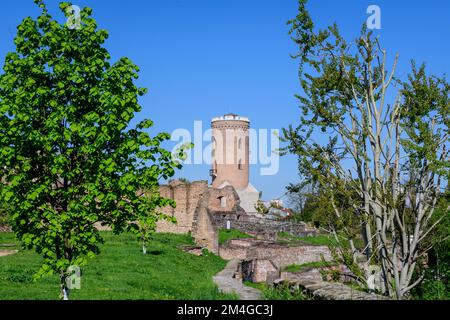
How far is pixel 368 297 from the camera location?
→ 389 inches

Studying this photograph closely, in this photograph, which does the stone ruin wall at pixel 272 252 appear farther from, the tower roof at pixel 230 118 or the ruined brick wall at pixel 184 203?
the tower roof at pixel 230 118

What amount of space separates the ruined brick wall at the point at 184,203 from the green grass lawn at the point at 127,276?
22.5 ft

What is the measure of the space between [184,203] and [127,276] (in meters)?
19.2

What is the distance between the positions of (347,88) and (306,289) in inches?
210

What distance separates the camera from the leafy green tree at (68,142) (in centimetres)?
1081

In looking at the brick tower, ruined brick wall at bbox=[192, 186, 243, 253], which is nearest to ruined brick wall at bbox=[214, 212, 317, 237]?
ruined brick wall at bbox=[192, 186, 243, 253]

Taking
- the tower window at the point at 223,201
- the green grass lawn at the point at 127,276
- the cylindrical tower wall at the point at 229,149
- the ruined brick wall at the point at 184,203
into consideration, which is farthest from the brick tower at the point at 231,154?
the green grass lawn at the point at 127,276

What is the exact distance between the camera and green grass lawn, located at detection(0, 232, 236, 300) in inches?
563

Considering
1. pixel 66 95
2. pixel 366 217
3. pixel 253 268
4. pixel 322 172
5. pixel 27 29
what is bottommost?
pixel 253 268

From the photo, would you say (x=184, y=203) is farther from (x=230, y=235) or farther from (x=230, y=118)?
(x=230, y=118)

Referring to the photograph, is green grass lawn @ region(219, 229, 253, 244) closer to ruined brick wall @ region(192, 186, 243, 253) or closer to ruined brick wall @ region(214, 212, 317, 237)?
ruined brick wall @ region(214, 212, 317, 237)

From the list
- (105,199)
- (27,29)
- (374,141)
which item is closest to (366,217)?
(374,141)
